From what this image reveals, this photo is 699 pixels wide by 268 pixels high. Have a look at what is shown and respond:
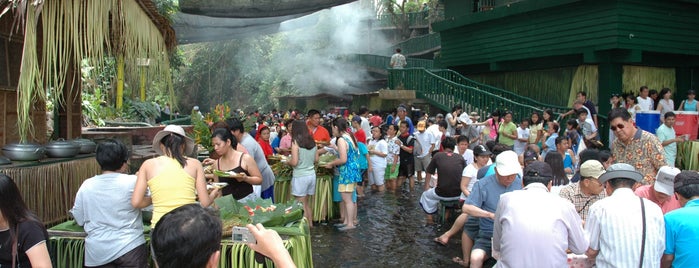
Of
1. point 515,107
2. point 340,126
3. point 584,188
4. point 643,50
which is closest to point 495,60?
point 515,107

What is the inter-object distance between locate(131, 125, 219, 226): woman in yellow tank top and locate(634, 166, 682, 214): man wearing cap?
3.57 meters

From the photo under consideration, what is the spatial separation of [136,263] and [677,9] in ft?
52.1

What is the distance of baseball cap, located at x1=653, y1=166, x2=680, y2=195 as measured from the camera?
4430mm

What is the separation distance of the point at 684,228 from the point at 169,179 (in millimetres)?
3599

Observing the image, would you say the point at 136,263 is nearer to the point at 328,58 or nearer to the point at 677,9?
the point at 677,9

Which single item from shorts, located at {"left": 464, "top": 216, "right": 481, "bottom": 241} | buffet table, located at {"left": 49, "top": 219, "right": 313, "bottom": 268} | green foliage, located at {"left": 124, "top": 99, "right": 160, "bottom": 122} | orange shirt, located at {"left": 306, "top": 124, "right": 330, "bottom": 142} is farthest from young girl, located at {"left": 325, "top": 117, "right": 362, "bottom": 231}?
green foliage, located at {"left": 124, "top": 99, "right": 160, "bottom": 122}

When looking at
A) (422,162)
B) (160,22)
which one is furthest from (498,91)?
(160,22)

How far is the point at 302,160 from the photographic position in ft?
26.5

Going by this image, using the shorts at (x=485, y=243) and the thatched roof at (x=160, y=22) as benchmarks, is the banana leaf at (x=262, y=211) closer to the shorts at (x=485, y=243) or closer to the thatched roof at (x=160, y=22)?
the shorts at (x=485, y=243)

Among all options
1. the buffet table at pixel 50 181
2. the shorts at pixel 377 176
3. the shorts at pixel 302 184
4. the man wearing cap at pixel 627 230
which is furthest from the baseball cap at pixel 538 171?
the shorts at pixel 377 176

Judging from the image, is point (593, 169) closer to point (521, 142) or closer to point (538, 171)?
point (538, 171)

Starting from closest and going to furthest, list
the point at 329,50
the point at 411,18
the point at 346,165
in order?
1. the point at 346,165
2. the point at 411,18
3. the point at 329,50

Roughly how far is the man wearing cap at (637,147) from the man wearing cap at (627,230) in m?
2.05

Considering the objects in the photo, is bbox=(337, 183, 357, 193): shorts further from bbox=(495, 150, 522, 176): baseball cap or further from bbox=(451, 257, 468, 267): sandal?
bbox=(495, 150, 522, 176): baseball cap
